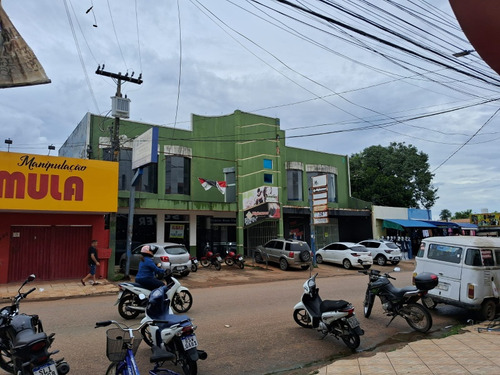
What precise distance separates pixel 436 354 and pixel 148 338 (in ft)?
15.3

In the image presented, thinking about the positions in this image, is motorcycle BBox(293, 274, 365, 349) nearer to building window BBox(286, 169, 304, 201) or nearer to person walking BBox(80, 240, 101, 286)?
person walking BBox(80, 240, 101, 286)

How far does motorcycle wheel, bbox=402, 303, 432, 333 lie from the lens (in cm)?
748

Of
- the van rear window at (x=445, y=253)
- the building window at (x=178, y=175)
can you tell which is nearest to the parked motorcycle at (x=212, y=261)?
the building window at (x=178, y=175)

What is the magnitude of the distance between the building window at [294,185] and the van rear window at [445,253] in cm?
1811

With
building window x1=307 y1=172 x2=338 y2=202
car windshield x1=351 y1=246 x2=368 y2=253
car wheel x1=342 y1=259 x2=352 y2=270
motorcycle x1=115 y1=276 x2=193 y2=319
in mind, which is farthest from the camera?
building window x1=307 y1=172 x2=338 y2=202

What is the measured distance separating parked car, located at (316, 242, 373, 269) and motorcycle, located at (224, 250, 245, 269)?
6.14 m

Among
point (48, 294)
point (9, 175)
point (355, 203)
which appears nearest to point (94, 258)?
point (48, 294)

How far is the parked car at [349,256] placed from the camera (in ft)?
71.4

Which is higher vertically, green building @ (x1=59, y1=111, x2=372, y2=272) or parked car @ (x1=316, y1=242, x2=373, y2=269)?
green building @ (x1=59, y1=111, x2=372, y2=272)

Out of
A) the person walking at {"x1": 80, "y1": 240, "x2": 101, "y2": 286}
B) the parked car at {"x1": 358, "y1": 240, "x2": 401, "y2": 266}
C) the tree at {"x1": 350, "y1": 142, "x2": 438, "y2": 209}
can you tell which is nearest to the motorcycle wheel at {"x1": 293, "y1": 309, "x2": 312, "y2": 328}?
the person walking at {"x1": 80, "y1": 240, "x2": 101, "y2": 286}

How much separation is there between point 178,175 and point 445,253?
56.3 ft

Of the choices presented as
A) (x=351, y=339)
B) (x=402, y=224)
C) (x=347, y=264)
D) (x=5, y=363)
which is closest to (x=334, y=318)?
(x=351, y=339)

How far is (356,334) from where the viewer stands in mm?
6379

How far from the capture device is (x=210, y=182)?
22609mm
